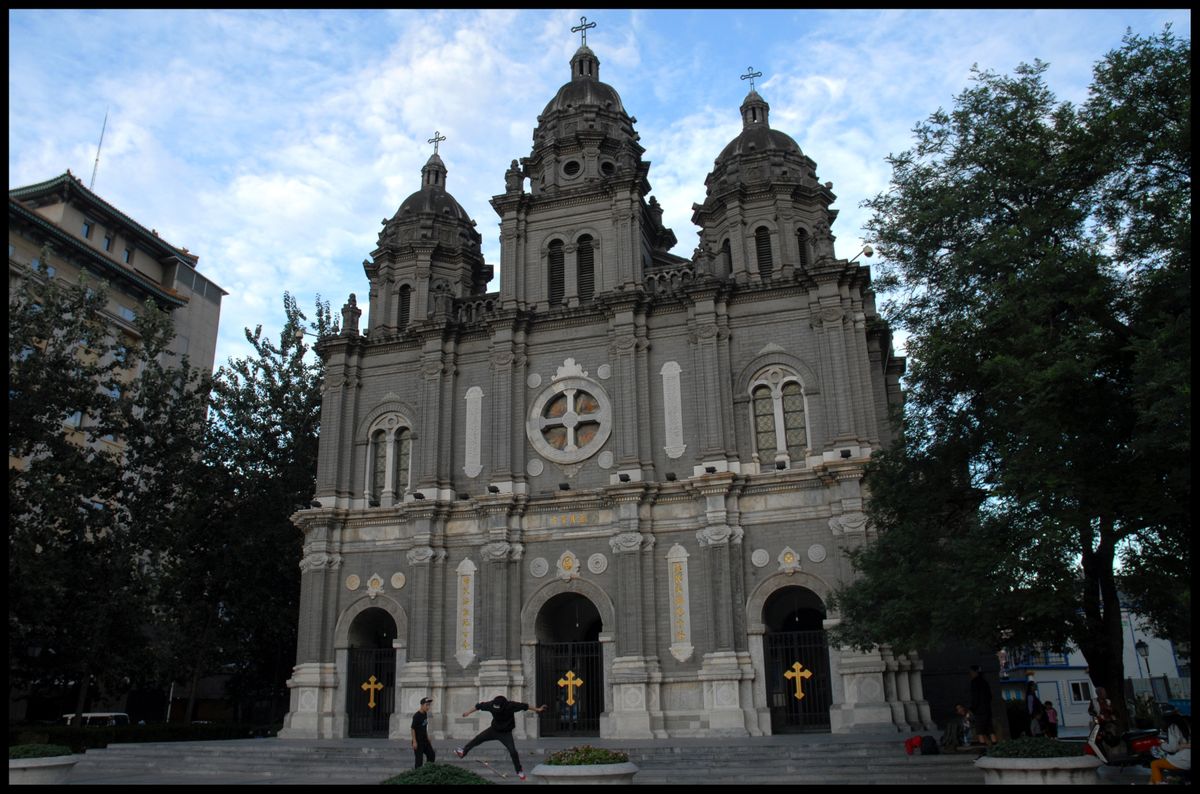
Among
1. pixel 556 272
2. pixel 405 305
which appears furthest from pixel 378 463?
pixel 556 272

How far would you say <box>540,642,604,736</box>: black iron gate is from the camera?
27.7 meters

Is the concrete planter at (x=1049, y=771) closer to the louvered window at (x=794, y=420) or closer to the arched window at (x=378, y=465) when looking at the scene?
the louvered window at (x=794, y=420)

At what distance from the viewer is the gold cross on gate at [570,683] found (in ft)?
A: 90.6

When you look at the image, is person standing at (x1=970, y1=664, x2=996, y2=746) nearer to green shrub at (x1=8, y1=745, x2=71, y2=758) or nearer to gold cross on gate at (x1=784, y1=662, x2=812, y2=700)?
gold cross on gate at (x1=784, y1=662, x2=812, y2=700)

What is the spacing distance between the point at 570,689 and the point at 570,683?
7.0 inches

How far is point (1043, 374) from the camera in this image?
14719 mm

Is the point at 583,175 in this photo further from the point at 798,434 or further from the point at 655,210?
the point at 798,434

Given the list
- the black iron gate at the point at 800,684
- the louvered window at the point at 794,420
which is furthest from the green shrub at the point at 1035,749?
the louvered window at the point at 794,420

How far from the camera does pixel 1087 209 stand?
17.3m

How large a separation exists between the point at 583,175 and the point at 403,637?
54.4ft

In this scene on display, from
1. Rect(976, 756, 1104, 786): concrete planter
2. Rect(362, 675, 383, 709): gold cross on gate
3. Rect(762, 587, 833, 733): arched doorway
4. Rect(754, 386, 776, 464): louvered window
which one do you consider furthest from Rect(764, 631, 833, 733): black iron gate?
Rect(362, 675, 383, 709): gold cross on gate

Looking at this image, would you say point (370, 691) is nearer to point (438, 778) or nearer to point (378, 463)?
point (378, 463)

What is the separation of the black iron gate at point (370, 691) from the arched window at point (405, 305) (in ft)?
37.6

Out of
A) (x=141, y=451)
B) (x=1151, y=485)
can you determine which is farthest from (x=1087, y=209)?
(x=141, y=451)
